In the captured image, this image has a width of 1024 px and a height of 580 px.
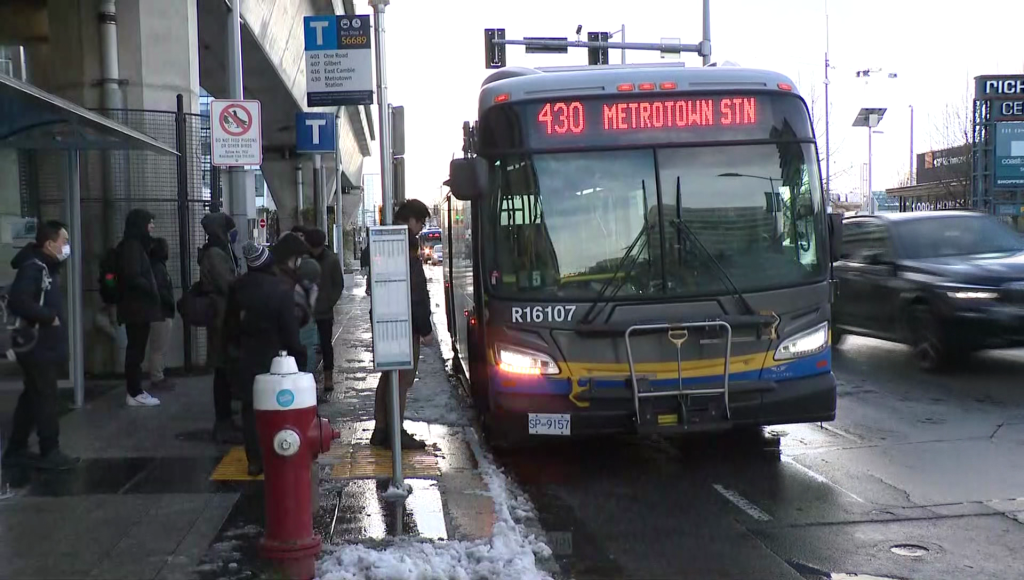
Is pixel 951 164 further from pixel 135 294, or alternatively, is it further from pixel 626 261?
pixel 135 294

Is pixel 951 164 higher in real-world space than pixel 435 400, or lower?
higher

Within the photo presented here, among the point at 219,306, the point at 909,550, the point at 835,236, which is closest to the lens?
the point at 909,550

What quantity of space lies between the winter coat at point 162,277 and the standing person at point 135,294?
0.55 meters

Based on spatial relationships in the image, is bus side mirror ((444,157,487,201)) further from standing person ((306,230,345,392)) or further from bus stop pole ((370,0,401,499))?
standing person ((306,230,345,392))

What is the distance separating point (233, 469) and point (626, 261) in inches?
132

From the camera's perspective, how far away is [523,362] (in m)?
7.31

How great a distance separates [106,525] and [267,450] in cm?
147

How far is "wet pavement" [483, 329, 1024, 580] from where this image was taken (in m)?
5.48

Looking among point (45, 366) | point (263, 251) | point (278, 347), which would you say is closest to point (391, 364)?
point (278, 347)

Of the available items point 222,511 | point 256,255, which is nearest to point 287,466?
point 222,511

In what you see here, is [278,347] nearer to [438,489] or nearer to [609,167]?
[438,489]

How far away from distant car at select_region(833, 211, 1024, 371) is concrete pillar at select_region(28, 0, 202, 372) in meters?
8.47

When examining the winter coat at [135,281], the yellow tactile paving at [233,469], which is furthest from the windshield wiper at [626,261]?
Answer: the winter coat at [135,281]

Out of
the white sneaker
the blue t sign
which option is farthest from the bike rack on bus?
the blue t sign
